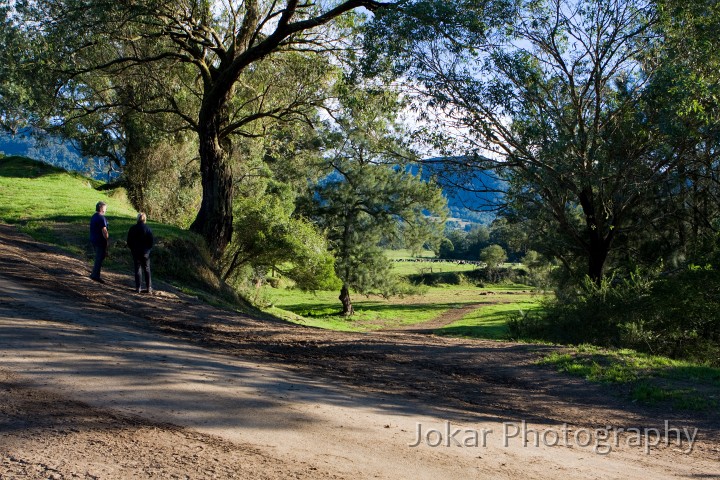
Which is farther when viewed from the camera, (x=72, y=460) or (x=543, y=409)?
(x=543, y=409)

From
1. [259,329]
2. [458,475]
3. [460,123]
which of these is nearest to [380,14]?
[460,123]

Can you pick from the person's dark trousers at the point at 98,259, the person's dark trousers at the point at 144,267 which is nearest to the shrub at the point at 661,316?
the person's dark trousers at the point at 144,267

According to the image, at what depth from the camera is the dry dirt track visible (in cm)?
467

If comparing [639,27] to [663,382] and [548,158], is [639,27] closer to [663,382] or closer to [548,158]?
[548,158]

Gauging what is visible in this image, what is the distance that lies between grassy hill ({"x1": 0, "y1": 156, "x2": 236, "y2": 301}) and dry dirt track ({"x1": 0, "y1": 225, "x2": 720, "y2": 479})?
14.9ft

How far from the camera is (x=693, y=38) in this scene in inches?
621

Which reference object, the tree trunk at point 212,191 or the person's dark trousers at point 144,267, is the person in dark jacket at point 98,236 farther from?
the tree trunk at point 212,191

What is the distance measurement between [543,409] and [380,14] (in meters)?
11.6

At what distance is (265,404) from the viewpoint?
6.18 m

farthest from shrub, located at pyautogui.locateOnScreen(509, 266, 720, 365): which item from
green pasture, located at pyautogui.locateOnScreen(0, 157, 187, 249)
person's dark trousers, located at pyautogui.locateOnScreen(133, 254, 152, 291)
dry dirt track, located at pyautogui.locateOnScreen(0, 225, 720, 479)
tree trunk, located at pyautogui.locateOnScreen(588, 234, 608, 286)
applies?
green pasture, located at pyautogui.locateOnScreen(0, 157, 187, 249)

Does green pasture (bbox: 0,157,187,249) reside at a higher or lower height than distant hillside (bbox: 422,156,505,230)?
lower

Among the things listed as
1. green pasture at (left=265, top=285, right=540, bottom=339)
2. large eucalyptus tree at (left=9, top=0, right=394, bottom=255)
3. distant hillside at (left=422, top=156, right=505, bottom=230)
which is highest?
large eucalyptus tree at (left=9, top=0, right=394, bottom=255)

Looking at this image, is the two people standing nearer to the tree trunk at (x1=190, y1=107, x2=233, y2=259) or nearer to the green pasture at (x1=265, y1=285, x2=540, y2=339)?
the tree trunk at (x1=190, y1=107, x2=233, y2=259)

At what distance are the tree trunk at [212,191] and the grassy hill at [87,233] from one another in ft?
2.87
